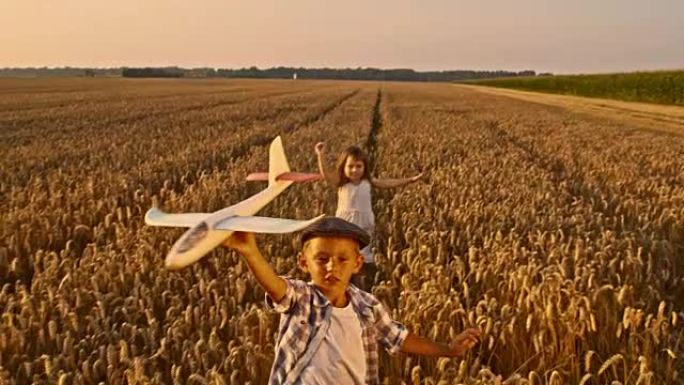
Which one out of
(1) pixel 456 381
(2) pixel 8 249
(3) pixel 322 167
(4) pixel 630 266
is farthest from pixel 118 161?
(1) pixel 456 381

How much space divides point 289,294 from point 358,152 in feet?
11.3

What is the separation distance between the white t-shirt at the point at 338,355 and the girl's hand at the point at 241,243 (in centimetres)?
61

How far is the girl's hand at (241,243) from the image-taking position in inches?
81.0

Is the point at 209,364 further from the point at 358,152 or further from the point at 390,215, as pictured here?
the point at 390,215

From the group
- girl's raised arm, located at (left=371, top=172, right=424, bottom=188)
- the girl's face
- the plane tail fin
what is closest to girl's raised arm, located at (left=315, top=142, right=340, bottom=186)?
the girl's face

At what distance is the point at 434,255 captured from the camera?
640 cm

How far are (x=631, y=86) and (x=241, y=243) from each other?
6177 cm

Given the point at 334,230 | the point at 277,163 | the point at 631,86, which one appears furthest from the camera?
the point at 631,86

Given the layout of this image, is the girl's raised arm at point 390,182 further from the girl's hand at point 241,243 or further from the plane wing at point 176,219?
the plane wing at point 176,219

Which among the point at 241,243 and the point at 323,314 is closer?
the point at 241,243

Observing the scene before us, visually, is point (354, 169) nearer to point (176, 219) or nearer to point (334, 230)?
point (334, 230)

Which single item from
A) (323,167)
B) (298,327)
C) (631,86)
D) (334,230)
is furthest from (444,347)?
(631,86)

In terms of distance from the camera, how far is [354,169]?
19.6 ft

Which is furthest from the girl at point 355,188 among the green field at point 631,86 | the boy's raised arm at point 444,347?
the green field at point 631,86
